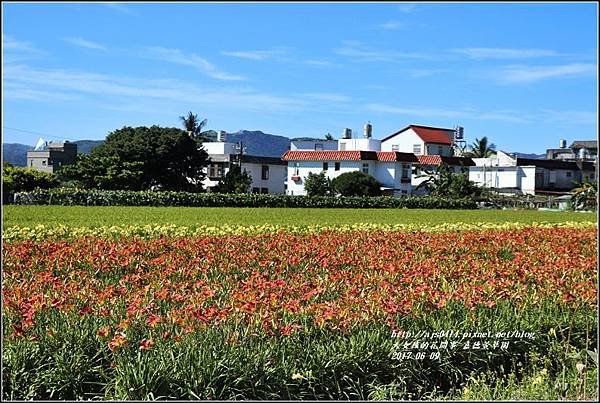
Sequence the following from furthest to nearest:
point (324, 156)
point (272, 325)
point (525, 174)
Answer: point (525, 174)
point (324, 156)
point (272, 325)

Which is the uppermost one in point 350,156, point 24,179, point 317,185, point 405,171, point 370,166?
point 350,156

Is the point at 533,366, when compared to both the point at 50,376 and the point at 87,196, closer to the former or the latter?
the point at 50,376

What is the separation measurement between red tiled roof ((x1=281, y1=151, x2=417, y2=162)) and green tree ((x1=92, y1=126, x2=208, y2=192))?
6.83 meters

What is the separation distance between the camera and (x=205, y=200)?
87.6ft

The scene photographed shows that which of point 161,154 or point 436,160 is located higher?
point 161,154

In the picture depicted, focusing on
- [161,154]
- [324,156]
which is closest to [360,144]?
[324,156]

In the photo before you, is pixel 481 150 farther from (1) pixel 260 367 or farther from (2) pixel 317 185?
(1) pixel 260 367

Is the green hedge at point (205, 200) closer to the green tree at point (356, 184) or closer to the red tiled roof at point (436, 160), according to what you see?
the red tiled roof at point (436, 160)

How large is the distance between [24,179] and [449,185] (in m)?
17.9

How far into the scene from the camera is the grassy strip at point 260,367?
3.23 m

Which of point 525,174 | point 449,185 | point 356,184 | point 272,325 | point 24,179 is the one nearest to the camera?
point 272,325

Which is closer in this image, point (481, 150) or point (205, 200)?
point (205, 200)

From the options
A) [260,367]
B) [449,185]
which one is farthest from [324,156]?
[260,367]

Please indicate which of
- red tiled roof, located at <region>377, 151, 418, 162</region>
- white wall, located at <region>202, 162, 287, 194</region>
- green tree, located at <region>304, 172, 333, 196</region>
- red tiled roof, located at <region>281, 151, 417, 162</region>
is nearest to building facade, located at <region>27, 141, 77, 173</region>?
white wall, located at <region>202, 162, 287, 194</region>
